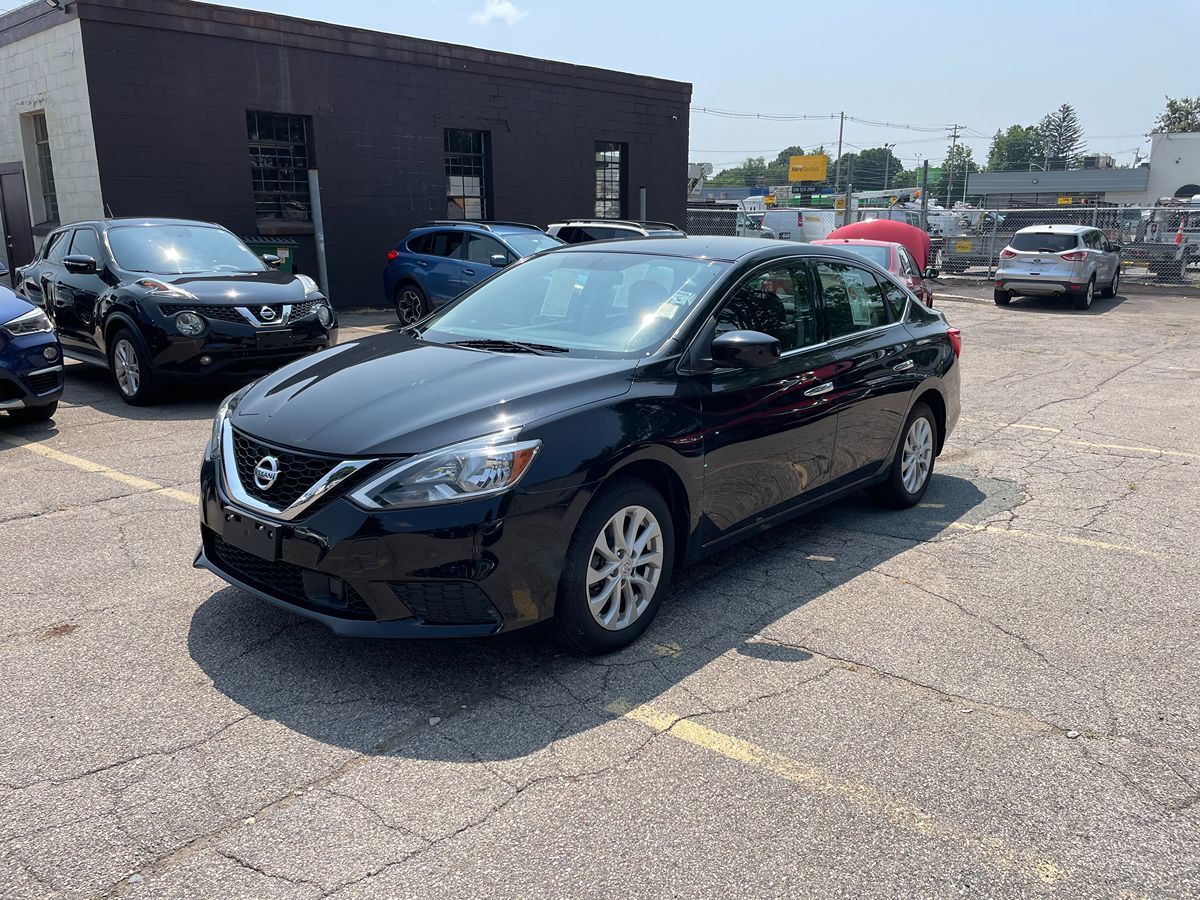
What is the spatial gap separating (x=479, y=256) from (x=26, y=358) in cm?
729

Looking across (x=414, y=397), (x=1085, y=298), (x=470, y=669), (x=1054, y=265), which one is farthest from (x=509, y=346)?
(x=1085, y=298)

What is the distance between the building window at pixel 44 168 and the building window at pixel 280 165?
10.7 feet

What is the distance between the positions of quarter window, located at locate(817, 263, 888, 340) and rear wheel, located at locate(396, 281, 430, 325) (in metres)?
9.65

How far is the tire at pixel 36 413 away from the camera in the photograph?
8.02m

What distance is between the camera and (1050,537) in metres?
5.70

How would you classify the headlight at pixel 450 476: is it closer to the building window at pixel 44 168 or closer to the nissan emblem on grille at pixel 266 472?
the nissan emblem on grille at pixel 266 472

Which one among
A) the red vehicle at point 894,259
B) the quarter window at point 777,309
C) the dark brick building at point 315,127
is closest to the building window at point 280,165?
the dark brick building at point 315,127

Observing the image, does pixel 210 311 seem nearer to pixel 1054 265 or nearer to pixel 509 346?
pixel 509 346

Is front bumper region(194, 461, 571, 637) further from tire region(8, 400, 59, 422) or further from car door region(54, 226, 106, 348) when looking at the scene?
car door region(54, 226, 106, 348)

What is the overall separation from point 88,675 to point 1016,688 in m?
3.66

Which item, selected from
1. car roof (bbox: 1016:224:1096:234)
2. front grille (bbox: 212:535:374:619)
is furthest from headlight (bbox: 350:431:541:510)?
car roof (bbox: 1016:224:1096:234)

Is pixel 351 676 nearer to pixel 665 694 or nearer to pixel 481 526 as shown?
pixel 481 526

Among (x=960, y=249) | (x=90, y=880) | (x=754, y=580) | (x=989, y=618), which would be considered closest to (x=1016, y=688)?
(x=989, y=618)

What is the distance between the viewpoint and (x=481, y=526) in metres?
3.45
